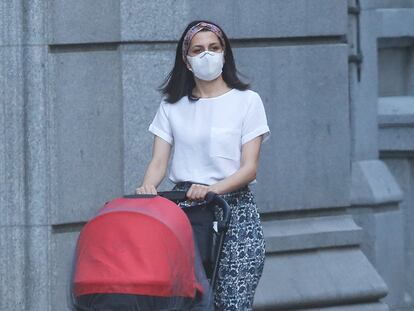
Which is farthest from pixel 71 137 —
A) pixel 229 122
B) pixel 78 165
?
pixel 229 122

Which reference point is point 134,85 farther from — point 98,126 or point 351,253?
point 351,253

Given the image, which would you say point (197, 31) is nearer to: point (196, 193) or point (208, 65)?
point (208, 65)

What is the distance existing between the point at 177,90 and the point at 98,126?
1663mm

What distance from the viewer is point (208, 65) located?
6.05 m

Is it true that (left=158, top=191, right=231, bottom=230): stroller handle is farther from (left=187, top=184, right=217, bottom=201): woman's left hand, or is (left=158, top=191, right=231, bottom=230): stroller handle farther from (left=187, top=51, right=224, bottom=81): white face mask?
(left=187, top=51, right=224, bottom=81): white face mask

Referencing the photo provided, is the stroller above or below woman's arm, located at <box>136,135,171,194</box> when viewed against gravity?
below

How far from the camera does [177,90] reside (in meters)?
6.26

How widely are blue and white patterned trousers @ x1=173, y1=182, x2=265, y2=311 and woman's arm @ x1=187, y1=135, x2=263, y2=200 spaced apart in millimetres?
95

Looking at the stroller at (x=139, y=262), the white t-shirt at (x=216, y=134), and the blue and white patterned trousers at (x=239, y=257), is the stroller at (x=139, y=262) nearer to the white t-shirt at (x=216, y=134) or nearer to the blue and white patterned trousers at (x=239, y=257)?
the blue and white patterned trousers at (x=239, y=257)

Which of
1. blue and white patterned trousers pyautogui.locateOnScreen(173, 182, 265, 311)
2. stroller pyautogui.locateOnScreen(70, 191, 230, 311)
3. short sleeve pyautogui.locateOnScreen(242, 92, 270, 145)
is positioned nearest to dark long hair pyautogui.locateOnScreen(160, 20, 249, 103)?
short sleeve pyautogui.locateOnScreen(242, 92, 270, 145)

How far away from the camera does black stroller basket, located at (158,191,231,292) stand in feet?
19.0

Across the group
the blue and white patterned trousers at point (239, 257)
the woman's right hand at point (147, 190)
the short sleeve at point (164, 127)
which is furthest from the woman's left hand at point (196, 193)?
the short sleeve at point (164, 127)

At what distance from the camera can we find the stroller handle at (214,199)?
5.76 metres

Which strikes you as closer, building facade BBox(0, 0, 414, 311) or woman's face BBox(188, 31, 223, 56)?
woman's face BBox(188, 31, 223, 56)
